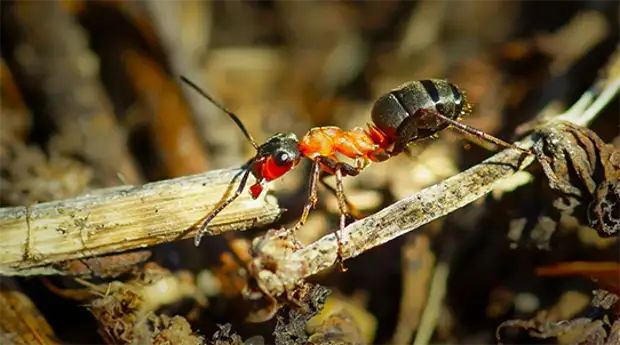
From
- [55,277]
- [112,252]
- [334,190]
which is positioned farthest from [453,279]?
[55,277]

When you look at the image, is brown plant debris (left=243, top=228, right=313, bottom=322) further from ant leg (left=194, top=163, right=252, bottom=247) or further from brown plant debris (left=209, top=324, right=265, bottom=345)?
ant leg (left=194, top=163, right=252, bottom=247)

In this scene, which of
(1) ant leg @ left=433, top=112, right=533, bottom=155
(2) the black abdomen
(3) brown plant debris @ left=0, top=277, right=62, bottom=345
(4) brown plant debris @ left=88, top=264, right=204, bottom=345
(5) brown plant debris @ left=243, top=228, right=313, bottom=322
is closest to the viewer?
(5) brown plant debris @ left=243, top=228, right=313, bottom=322

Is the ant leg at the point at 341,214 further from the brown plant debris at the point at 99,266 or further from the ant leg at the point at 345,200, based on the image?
the brown plant debris at the point at 99,266

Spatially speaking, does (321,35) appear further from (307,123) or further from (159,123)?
(159,123)

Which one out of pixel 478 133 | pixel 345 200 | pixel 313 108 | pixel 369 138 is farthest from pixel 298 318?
pixel 313 108

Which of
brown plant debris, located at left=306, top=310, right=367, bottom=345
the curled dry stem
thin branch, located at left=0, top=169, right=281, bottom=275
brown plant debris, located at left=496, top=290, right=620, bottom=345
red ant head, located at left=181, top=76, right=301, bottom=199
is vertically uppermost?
red ant head, located at left=181, top=76, right=301, bottom=199

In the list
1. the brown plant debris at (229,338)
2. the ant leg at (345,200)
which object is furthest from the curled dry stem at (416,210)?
the ant leg at (345,200)

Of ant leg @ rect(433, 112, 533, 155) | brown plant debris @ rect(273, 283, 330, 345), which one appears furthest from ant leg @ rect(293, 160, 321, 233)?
ant leg @ rect(433, 112, 533, 155)
